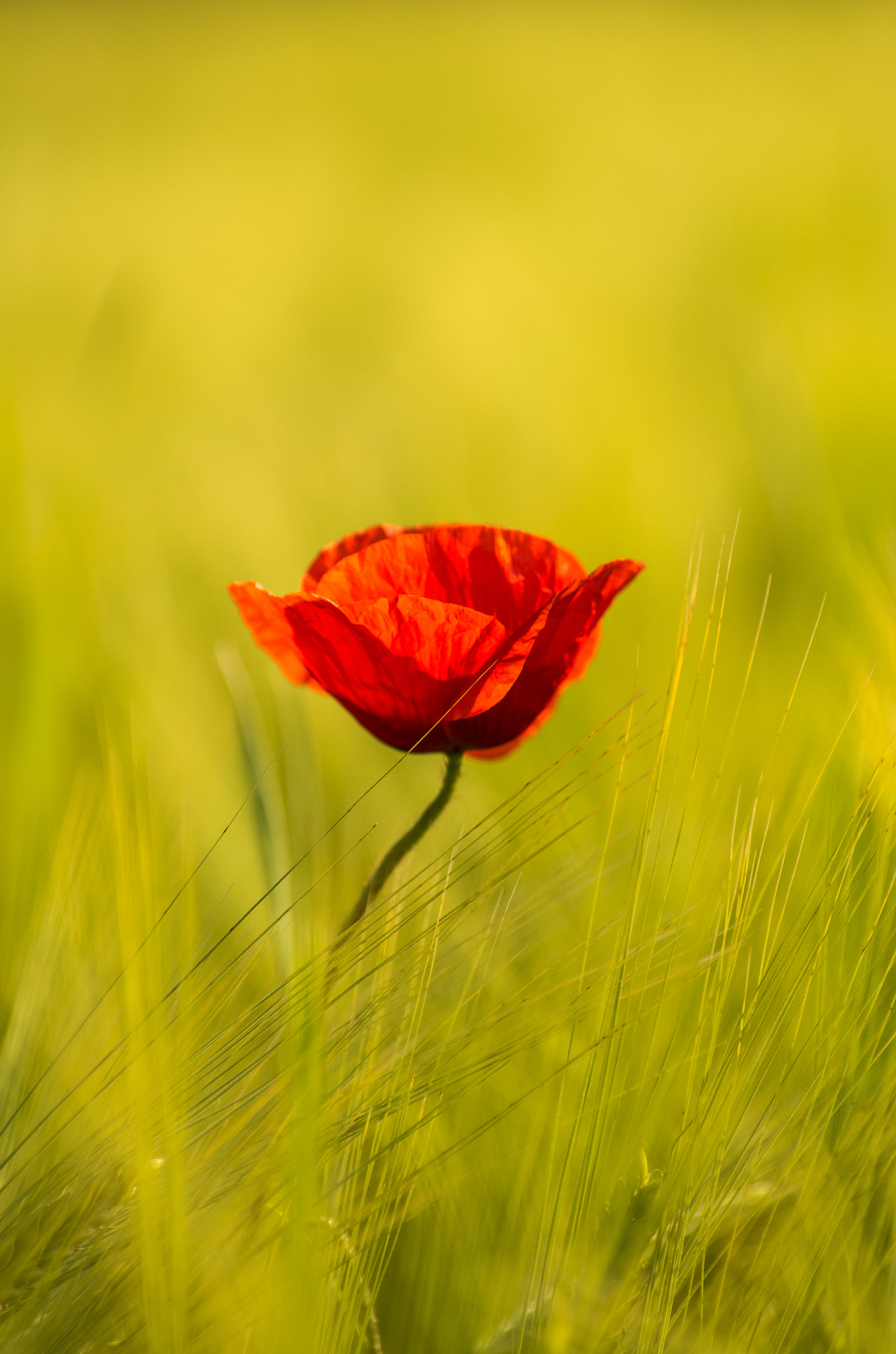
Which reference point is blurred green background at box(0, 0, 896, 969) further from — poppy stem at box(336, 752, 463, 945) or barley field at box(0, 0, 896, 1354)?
poppy stem at box(336, 752, 463, 945)

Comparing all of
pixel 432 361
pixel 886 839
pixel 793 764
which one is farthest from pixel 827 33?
pixel 886 839

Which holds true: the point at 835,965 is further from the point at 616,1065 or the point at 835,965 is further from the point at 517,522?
the point at 517,522

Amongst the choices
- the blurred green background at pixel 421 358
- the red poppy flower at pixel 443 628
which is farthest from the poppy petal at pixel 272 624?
the blurred green background at pixel 421 358

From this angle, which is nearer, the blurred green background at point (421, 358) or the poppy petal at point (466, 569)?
the poppy petal at point (466, 569)

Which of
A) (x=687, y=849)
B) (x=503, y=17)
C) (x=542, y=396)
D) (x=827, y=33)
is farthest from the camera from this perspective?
(x=503, y=17)

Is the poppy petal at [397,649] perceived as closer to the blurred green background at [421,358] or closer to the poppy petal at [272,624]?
the poppy petal at [272,624]

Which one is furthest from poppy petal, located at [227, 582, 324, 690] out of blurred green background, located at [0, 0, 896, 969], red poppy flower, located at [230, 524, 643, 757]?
blurred green background, located at [0, 0, 896, 969]
